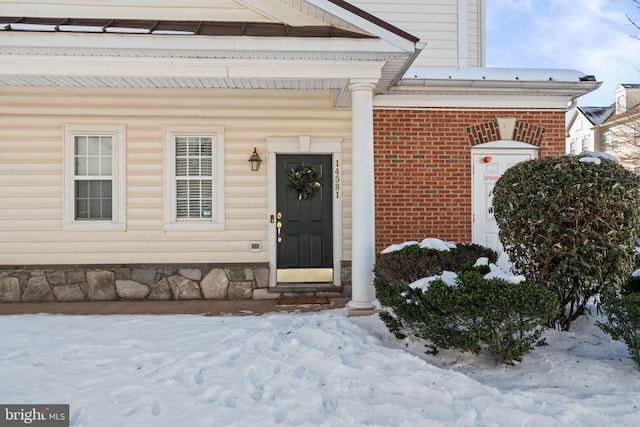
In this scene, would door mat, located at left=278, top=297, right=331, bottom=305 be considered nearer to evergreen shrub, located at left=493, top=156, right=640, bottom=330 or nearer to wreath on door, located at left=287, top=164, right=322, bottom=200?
wreath on door, located at left=287, top=164, right=322, bottom=200

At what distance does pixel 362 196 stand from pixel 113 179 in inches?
151

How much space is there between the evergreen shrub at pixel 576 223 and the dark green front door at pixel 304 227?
3032 millimetres

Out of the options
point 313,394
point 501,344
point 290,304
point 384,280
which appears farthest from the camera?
point 290,304

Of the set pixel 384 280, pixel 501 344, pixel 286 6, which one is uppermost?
pixel 286 6

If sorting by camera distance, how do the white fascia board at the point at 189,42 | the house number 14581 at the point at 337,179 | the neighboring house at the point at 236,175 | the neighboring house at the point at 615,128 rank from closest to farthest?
the white fascia board at the point at 189,42, the neighboring house at the point at 236,175, the house number 14581 at the point at 337,179, the neighboring house at the point at 615,128

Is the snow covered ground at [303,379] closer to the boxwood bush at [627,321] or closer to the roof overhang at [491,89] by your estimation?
the boxwood bush at [627,321]

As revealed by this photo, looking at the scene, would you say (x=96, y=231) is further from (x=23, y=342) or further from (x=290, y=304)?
(x=290, y=304)

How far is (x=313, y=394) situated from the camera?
2.98 m

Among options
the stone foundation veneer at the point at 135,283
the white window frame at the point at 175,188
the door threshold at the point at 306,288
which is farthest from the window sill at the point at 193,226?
the door threshold at the point at 306,288

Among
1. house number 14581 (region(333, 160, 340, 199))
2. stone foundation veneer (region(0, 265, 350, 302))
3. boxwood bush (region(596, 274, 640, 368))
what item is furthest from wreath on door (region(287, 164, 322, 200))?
boxwood bush (region(596, 274, 640, 368))

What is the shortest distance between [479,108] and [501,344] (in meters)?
4.16

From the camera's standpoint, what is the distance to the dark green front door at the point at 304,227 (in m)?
6.34

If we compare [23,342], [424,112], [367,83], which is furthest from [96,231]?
[424,112]

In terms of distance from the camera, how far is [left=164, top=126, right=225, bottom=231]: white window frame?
6195 millimetres
